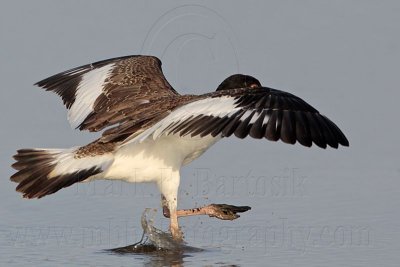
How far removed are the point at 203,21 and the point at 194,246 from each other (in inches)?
198

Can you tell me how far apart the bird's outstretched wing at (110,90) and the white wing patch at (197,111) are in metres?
0.55

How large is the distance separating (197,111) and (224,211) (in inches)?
53.3

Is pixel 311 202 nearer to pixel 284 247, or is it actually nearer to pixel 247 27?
pixel 284 247

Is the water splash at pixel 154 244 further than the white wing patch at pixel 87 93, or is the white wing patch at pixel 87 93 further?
the white wing patch at pixel 87 93

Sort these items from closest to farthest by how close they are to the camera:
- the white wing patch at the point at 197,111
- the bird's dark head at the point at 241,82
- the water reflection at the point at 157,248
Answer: the white wing patch at the point at 197,111, the water reflection at the point at 157,248, the bird's dark head at the point at 241,82

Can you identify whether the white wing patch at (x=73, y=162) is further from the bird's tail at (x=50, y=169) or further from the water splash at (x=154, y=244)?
the water splash at (x=154, y=244)

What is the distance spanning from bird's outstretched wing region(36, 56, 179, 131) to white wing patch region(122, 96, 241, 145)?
551 millimetres

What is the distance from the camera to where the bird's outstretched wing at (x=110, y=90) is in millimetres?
9680

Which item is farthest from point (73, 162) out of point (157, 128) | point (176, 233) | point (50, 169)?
point (176, 233)

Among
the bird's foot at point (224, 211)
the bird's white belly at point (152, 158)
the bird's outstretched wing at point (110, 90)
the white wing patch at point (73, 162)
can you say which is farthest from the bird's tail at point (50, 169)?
the bird's foot at point (224, 211)

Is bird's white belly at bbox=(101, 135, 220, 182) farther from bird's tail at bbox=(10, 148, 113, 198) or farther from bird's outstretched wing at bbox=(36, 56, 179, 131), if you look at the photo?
bird's outstretched wing at bbox=(36, 56, 179, 131)

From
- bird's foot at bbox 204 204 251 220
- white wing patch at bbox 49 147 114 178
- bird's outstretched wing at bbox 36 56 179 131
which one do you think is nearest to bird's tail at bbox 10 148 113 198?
white wing patch at bbox 49 147 114 178

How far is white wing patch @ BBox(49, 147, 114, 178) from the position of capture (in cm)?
865

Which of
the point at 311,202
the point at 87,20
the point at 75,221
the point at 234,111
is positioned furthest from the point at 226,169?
the point at 87,20
